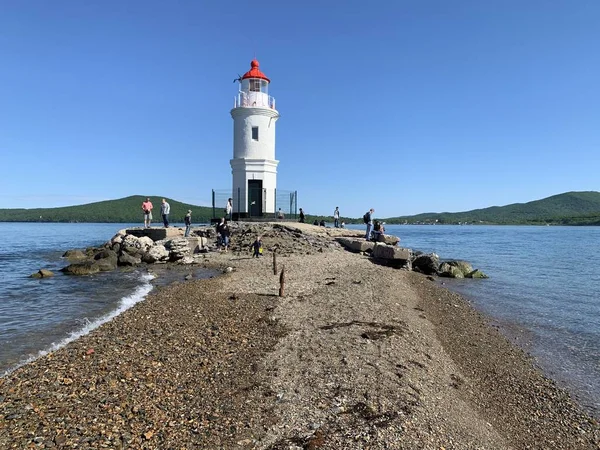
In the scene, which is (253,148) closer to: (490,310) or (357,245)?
(357,245)

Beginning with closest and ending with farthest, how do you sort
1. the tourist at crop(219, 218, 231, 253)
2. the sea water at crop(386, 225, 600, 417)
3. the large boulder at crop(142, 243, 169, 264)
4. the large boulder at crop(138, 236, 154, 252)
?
the sea water at crop(386, 225, 600, 417), the large boulder at crop(142, 243, 169, 264), the tourist at crop(219, 218, 231, 253), the large boulder at crop(138, 236, 154, 252)

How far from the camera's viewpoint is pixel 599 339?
10883mm

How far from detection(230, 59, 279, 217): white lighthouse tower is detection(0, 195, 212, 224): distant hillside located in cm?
10471

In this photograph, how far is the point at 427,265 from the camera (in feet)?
71.7

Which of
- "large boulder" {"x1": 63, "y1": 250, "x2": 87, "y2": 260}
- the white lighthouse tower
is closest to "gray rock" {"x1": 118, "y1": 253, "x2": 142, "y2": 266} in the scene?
"large boulder" {"x1": 63, "y1": 250, "x2": 87, "y2": 260}

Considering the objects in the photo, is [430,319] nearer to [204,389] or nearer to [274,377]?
[274,377]

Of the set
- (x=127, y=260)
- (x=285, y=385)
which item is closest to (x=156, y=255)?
(x=127, y=260)

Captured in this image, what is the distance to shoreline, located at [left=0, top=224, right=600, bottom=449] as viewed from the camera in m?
4.96

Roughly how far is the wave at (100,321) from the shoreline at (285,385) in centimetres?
47

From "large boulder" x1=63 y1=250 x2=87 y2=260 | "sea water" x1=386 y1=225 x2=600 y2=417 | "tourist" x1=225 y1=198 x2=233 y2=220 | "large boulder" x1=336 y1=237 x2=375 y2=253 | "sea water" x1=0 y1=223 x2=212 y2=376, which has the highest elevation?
"tourist" x1=225 y1=198 x2=233 y2=220

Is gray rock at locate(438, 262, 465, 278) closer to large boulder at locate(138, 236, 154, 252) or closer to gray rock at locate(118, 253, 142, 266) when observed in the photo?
gray rock at locate(118, 253, 142, 266)

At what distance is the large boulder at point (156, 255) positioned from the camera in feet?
72.7

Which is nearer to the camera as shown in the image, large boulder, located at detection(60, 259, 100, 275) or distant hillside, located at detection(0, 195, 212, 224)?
large boulder, located at detection(60, 259, 100, 275)

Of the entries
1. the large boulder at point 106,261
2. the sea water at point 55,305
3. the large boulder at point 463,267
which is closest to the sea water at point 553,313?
the large boulder at point 463,267
